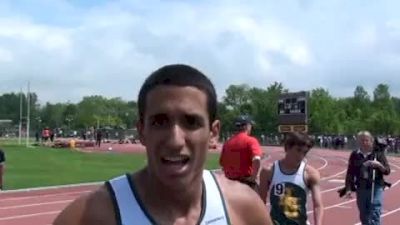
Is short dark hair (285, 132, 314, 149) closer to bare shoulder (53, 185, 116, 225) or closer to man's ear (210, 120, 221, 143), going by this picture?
man's ear (210, 120, 221, 143)

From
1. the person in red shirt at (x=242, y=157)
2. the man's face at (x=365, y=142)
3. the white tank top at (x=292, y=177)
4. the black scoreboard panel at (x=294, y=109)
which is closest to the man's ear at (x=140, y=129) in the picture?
the white tank top at (x=292, y=177)

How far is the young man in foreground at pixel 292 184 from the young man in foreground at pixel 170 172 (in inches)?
168

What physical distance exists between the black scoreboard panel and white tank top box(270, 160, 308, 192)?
31.4 feet

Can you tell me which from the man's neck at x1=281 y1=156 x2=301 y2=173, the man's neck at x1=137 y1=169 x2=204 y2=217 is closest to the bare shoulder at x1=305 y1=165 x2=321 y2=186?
the man's neck at x1=281 y1=156 x2=301 y2=173

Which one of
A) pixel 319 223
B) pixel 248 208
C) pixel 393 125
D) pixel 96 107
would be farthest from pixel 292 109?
pixel 96 107

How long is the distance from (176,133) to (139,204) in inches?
10.9

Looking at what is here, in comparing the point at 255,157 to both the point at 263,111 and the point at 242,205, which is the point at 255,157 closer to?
the point at 242,205

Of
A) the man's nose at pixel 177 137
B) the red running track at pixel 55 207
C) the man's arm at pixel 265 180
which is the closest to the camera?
the man's nose at pixel 177 137

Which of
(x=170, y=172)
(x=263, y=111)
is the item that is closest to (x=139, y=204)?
(x=170, y=172)

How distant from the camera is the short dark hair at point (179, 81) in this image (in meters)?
2.31

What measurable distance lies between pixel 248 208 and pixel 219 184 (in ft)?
0.44

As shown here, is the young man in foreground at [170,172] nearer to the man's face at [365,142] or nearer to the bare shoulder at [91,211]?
the bare shoulder at [91,211]

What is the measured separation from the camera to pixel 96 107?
476 feet

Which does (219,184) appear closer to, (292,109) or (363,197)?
(363,197)
